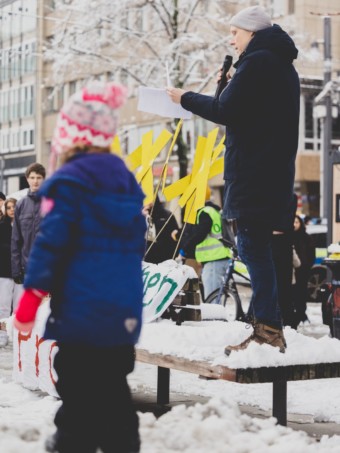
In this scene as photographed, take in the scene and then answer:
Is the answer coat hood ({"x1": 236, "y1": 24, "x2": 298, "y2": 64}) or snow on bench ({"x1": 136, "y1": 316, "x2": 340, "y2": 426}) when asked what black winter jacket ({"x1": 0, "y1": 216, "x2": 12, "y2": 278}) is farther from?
coat hood ({"x1": 236, "y1": 24, "x2": 298, "y2": 64})

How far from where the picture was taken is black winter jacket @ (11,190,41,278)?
10883 mm

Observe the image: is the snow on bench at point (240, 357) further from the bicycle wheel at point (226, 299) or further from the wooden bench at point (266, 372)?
the bicycle wheel at point (226, 299)

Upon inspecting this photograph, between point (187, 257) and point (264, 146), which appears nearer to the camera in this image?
point (264, 146)

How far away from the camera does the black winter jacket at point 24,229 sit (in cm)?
1088

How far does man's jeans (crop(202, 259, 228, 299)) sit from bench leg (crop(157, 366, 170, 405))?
18.1ft

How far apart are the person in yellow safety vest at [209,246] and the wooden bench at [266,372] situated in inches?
237

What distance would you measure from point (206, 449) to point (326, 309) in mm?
6300

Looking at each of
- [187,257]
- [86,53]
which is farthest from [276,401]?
[86,53]

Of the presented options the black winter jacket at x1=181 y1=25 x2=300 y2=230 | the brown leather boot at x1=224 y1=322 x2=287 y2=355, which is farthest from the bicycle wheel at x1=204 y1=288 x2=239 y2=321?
the black winter jacket at x1=181 y1=25 x2=300 y2=230

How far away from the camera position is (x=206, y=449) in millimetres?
5508

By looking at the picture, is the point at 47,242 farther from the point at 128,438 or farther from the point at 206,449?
the point at 206,449

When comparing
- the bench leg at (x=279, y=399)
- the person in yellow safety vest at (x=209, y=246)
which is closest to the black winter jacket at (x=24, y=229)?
the person in yellow safety vest at (x=209, y=246)

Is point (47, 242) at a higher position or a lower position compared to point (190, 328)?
higher

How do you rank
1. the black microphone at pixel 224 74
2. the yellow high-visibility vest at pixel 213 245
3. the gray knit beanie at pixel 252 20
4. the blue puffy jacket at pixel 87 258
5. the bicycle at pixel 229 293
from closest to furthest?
the blue puffy jacket at pixel 87 258
the gray knit beanie at pixel 252 20
the black microphone at pixel 224 74
the yellow high-visibility vest at pixel 213 245
the bicycle at pixel 229 293
